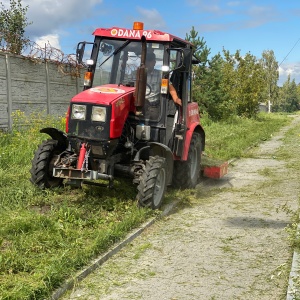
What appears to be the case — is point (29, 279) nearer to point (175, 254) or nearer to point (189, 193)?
point (175, 254)

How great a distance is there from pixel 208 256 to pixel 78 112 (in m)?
2.67

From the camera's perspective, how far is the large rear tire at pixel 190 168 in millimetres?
8148

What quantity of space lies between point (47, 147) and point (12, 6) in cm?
1563

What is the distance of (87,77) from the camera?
733 centimetres

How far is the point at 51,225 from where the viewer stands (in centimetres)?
542

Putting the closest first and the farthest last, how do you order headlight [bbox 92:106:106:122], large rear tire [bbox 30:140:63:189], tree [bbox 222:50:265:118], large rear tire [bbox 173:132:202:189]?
headlight [bbox 92:106:106:122]
large rear tire [bbox 30:140:63:189]
large rear tire [bbox 173:132:202:189]
tree [bbox 222:50:265:118]

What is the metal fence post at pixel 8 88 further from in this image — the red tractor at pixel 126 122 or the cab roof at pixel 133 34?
the cab roof at pixel 133 34

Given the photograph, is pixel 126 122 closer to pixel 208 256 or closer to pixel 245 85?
pixel 208 256

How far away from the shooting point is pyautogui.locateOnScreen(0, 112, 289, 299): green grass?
162 inches

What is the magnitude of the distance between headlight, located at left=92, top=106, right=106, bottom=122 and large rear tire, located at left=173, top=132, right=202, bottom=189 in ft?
7.62

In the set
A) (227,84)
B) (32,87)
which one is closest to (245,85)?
(227,84)

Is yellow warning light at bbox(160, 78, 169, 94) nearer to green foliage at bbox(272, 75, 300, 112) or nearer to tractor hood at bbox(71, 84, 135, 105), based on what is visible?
tractor hood at bbox(71, 84, 135, 105)

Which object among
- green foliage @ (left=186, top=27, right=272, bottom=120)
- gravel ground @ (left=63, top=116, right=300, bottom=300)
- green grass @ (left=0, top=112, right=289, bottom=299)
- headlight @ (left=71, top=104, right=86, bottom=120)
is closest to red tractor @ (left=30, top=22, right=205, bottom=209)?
headlight @ (left=71, top=104, right=86, bottom=120)

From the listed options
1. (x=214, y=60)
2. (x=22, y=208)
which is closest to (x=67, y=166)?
(x=22, y=208)
